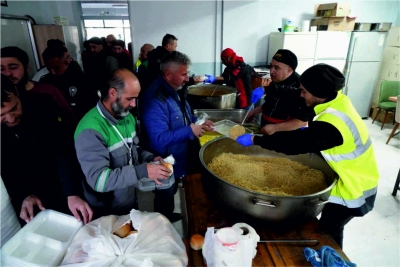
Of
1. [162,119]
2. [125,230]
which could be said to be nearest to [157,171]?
[125,230]

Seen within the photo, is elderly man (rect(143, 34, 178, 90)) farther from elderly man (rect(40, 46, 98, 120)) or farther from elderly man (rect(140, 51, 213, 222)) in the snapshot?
elderly man (rect(140, 51, 213, 222))

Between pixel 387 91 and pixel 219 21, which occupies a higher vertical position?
pixel 219 21

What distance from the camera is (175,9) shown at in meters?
4.31

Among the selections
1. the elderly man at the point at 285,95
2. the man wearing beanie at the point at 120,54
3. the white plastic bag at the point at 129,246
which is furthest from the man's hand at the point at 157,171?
the man wearing beanie at the point at 120,54

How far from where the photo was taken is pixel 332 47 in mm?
4441

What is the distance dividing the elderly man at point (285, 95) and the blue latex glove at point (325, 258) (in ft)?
3.47

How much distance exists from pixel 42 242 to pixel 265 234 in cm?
81

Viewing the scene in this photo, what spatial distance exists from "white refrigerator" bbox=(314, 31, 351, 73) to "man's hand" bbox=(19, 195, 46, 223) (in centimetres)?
474

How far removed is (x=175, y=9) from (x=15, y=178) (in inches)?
162

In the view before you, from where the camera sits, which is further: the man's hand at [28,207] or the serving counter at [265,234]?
the man's hand at [28,207]

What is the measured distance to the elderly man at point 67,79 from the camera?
77.8 inches

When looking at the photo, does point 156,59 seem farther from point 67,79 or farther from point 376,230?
point 376,230

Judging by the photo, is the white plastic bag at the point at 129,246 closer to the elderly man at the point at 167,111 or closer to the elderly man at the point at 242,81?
the elderly man at the point at 167,111

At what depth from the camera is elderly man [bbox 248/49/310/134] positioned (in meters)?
1.85
